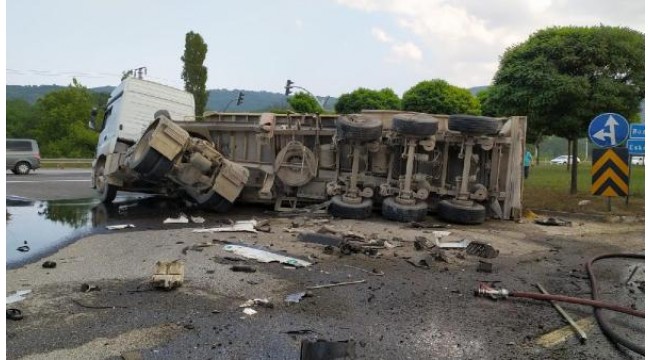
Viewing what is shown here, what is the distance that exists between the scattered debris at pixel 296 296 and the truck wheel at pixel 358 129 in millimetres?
4684

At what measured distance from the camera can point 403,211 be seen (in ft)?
29.1

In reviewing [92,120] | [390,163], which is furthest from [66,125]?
[390,163]

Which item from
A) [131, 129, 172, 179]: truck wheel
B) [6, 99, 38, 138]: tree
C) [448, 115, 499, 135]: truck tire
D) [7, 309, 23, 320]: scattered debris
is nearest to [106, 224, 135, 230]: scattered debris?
[131, 129, 172, 179]: truck wheel

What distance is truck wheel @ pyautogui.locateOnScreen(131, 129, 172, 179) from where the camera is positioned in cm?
857

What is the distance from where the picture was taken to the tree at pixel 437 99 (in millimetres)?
30766

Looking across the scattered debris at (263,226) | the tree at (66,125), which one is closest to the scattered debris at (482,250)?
the scattered debris at (263,226)

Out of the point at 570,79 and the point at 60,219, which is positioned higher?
the point at 570,79

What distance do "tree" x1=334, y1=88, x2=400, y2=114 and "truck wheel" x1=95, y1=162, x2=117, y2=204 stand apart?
22941 millimetres

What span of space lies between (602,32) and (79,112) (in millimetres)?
50322

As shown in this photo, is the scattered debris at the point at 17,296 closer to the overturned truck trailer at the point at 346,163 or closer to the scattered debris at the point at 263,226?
the scattered debris at the point at 263,226

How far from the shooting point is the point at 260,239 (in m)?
7.23

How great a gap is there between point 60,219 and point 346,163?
4.86 m

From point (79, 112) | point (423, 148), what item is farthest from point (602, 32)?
point (79, 112)

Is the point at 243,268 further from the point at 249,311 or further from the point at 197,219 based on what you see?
the point at 197,219
